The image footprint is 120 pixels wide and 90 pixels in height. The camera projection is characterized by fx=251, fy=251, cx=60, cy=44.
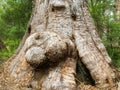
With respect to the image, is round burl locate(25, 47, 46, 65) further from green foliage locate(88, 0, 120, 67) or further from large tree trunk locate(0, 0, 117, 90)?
green foliage locate(88, 0, 120, 67)

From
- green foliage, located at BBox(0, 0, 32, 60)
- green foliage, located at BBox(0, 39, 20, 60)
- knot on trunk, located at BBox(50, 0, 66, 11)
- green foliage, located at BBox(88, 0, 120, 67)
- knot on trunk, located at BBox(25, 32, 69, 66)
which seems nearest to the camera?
knot on trunk, located at BBox(25, 32, 69, 66)

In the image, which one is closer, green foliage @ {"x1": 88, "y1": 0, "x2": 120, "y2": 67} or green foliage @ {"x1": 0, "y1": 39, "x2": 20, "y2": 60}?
green foliage @ {"x1": 88, "y1": 0, "x2": 120, "y2": 67}

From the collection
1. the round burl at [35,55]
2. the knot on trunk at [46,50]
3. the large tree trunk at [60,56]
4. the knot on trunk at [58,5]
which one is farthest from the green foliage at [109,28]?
the round burl at [35,55]

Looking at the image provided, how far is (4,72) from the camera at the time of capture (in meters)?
4.89

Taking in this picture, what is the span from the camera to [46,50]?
13.4ft

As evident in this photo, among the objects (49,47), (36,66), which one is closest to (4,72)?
(36,66)

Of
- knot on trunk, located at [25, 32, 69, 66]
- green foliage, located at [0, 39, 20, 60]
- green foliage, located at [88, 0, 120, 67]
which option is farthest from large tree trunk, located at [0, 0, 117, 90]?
green foliage, located at [0, 39, 20, 60]

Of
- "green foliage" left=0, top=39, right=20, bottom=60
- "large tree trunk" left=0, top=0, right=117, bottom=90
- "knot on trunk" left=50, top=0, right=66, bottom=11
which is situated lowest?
"green foliage" left=0, top=39, right=20, bottom=60

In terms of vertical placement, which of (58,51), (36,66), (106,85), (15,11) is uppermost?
(15,11)

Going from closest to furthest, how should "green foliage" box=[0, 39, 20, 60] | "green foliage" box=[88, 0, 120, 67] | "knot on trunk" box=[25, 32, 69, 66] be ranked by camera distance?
"knot on trunk" box=[25, 32, 69, 66] < "green foliage" box=[88, 0, 120, 67] < "green foliage" box=[0, 39, 20, 60]

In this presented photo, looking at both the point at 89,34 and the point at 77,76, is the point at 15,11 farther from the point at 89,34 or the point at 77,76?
the point at 77,76

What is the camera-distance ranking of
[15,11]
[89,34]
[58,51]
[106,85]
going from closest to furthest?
[58,51] < [106,85] < [89,34] < [15,11]

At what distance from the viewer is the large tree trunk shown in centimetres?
411

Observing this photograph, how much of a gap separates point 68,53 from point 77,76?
0.45 meters
